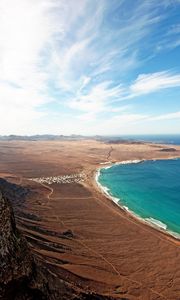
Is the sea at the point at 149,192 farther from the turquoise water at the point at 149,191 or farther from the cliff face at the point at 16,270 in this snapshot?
the cliff face at the point at 16,270

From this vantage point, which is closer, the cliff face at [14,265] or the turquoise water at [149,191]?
the cliff face at [14,265]

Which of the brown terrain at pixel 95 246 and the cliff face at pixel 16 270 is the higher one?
the cliff face at pixel 16 270

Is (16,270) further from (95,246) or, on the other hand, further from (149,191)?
(149,191)

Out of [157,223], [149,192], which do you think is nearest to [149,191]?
[149,192]

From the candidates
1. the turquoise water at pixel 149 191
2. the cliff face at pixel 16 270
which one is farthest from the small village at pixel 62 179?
the cliff face at pixel 16 270

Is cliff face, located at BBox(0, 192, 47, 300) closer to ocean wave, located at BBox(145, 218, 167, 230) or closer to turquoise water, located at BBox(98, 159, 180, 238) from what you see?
turquoise water, located at BBox(98, 159, 180, 238)

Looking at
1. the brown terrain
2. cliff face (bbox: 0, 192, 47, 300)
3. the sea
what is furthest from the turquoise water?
cliff face (bbox: 0, 192, 47, 300)

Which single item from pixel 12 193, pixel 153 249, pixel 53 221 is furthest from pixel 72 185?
pixel 153 249

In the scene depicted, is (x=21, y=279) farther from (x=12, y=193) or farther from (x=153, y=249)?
(x=12, y=193)
